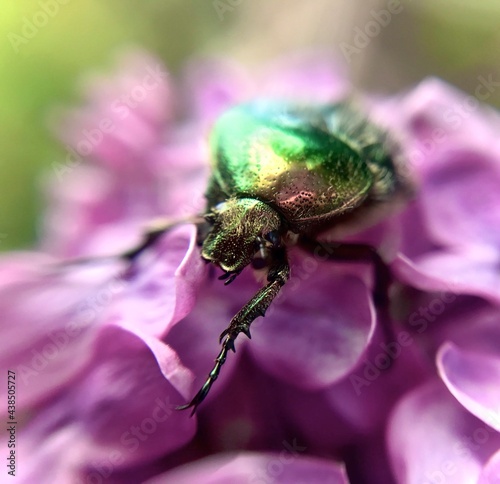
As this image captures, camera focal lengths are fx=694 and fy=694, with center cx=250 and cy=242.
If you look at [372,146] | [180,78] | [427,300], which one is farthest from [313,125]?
[180,78]

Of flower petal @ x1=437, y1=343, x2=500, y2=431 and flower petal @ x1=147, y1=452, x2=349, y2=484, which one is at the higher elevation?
flower petal @ x1=147, y1=452, x2=349, y2=484

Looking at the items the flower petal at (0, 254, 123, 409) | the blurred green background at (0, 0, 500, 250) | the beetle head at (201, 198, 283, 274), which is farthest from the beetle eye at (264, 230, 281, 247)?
the blurred green background at (0, 0, 500, 250)

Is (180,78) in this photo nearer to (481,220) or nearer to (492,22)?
(492,22)

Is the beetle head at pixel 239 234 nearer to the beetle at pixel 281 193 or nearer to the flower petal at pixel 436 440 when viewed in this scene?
the beetle at pixel 281 193

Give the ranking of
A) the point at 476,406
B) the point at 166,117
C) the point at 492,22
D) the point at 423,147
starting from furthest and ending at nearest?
the point at 492,22
the point at 166,117
the point at 423,147
the point at 476,406

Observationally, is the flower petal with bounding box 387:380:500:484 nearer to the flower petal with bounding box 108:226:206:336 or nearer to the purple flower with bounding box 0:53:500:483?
the purple flower with bounding box 0:53:500:483

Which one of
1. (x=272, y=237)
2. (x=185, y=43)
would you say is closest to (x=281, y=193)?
(x=272, y=237)

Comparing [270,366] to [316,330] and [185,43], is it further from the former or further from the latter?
Result: [185,43]
